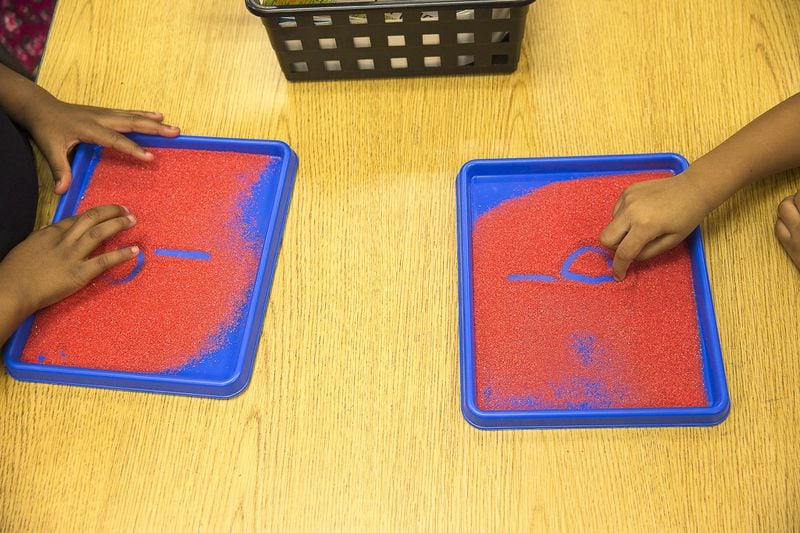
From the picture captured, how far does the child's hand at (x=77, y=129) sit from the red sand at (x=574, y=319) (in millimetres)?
423

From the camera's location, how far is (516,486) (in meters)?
0.64

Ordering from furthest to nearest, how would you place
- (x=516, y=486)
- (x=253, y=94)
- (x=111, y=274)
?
(x=253, y=94) < (x=111, y=274) < (x=516, y=486)

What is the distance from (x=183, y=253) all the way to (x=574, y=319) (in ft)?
1.46

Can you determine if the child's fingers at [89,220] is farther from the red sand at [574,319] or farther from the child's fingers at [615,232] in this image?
the child's fingers at [615,232]

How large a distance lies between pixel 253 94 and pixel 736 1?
65 centimetres

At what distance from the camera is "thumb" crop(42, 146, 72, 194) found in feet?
2.58

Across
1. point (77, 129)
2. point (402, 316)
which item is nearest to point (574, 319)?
point (402, 316)

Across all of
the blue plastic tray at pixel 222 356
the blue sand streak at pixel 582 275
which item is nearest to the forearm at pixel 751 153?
the blue sand streak at pixel 582 275

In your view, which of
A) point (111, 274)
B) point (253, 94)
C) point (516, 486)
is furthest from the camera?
point (253, 94)

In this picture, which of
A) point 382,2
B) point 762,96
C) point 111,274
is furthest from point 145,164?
point 762,96

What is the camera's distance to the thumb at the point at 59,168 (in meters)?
0.79

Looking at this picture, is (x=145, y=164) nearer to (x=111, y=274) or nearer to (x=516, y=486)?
(x=111, y=274)

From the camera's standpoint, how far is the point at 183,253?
76cm

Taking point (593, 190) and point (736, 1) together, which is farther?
point (736, 1)
